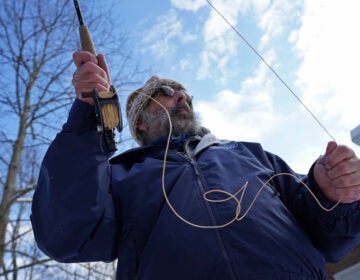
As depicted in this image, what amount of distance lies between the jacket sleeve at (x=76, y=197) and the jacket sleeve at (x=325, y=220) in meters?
0.86

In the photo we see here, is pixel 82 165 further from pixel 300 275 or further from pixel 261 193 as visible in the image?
pixel 300 275

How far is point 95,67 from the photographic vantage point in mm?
1408

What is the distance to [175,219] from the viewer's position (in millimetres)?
1331

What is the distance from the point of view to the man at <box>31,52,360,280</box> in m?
1.23

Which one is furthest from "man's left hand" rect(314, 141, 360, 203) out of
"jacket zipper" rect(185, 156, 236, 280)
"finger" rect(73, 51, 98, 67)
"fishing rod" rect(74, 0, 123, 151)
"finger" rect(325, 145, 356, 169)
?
"finger" rect(73, 51, 98, 67)

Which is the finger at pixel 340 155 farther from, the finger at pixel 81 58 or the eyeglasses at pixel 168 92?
the eyeglasses at pixel 168 92

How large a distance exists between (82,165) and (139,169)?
1.08ft

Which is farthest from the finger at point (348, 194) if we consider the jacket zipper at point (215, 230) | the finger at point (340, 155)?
the jacket zipper at point (215, 230)

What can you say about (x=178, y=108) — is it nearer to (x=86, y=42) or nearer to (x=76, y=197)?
(x=86, y=42)

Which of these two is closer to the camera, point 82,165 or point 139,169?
point 82,165

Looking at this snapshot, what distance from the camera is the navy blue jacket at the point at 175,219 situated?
1.22 meters

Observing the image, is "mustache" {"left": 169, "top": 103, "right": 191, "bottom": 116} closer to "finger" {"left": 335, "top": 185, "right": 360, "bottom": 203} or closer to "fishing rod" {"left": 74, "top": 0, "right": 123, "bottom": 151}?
"fishing rod" {"left": 74, "top": 0, "right": 123, "bottom": 151}

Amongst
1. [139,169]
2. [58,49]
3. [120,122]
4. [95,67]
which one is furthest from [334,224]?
[58,49]

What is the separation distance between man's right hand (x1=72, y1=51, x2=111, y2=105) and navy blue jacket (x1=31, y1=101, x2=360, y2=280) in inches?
2.6
